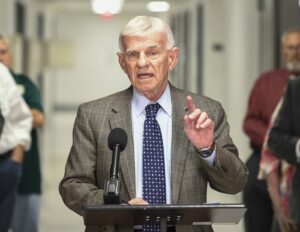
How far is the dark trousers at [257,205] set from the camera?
206 inches

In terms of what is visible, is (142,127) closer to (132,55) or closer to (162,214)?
(132,55)

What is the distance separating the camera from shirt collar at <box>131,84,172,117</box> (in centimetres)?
270

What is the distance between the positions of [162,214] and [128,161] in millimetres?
365

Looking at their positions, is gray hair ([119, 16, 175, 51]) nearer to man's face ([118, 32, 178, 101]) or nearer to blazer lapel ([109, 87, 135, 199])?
man's face ([118, 32, 178, 101])

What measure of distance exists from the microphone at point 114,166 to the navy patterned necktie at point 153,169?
220 mm

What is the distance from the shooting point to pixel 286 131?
417 cm


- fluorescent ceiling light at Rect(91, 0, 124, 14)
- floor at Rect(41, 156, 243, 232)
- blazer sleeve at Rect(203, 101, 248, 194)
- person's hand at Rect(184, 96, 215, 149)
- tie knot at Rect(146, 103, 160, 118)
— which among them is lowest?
floor at Rect(41, 156, 243, 232)

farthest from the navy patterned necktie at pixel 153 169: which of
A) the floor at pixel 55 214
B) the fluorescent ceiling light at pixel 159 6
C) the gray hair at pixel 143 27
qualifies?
the fluorescent ceiling light at pixel 159 6

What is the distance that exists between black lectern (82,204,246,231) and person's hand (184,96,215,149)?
250 millimetres

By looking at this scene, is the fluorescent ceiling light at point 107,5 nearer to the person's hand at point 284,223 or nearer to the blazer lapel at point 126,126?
the person's hand at point 284,223

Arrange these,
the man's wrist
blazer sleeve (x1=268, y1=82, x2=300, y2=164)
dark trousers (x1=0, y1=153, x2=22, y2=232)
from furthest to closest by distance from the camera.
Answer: dark trousers (x1=0, y1=153, x2=22, y2=232) → blazer sleeve (x1=268, y1=82, x2=300, y2=164) → the man's wrist

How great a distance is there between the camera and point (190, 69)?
13.9 metres

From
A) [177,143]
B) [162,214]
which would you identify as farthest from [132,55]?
[162,214]

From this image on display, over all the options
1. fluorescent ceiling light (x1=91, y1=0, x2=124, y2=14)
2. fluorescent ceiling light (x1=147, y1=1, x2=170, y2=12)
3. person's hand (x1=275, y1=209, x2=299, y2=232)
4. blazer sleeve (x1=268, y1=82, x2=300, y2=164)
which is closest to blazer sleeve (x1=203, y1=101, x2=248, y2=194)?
blazer sleeve (x1=268, y1=82, x2=300, y2=164)
